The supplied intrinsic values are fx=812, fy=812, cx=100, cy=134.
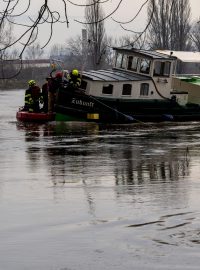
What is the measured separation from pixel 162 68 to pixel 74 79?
4.25m

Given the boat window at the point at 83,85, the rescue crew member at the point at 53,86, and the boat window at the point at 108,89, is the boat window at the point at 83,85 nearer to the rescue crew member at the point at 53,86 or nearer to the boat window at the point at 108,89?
the boat window at the point at 108,89

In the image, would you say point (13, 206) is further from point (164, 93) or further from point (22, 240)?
point (164, 93)

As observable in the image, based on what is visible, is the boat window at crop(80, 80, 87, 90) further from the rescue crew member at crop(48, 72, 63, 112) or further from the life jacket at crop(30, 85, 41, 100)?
the life jacket at crop(30, 85, 41, 100)

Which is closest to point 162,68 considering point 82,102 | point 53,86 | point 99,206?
point 82,102

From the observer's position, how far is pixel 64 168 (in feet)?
60.8

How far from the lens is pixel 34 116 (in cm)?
3177

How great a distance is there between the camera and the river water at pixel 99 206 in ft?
32.4

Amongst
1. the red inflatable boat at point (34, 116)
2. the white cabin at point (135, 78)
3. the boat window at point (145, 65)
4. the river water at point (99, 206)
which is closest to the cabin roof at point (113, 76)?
the white cabin at point (135, 78)

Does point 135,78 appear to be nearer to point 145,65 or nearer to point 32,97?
point 145,65

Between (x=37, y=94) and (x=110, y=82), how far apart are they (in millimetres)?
2897

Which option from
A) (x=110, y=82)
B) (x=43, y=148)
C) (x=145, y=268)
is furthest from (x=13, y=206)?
(x=110, y=82)

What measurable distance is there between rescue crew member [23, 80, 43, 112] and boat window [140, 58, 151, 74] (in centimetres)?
425

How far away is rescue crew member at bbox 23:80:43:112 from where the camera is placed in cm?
3144

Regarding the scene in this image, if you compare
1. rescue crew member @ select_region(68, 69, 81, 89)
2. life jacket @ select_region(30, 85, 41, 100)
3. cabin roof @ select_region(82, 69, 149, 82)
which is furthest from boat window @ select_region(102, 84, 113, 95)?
life jacket @ select_region(30, 85, 41, 100)
